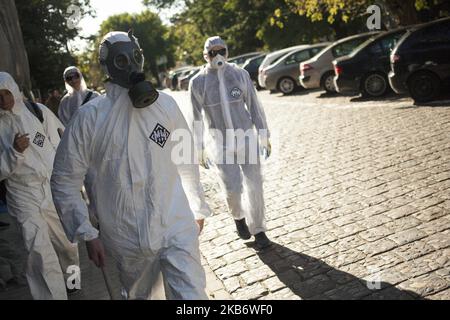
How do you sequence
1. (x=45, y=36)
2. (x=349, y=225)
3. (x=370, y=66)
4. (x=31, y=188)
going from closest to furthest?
(x=31, y=188)
(x=349, y=225)
(x=370, y=66)
(x=45, y=36)

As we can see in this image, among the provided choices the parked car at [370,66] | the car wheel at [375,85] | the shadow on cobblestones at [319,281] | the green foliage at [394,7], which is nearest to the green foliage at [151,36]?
the green foliage at [394,7]

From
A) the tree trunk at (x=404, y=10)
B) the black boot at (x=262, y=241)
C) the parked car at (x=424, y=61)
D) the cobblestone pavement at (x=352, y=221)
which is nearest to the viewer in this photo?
the cobblestone pavement at (x=352, y=221)

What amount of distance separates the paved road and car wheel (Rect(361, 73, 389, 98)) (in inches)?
158

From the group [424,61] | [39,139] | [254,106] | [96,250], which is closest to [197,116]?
[254,106]

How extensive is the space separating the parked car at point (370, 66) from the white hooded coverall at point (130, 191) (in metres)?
11.2

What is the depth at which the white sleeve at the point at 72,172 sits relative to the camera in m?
2.83

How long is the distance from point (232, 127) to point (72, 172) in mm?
2506

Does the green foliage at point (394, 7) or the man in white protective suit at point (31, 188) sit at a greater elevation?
the green foliage at point (394, 7)

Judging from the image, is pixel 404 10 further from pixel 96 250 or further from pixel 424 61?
pixel 96 250

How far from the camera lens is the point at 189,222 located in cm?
294

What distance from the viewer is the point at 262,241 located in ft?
16.3

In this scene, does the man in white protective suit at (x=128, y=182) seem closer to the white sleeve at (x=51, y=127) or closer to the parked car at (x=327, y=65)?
the white sleeve at (x=51, y=127)

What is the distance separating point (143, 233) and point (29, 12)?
20.2m
